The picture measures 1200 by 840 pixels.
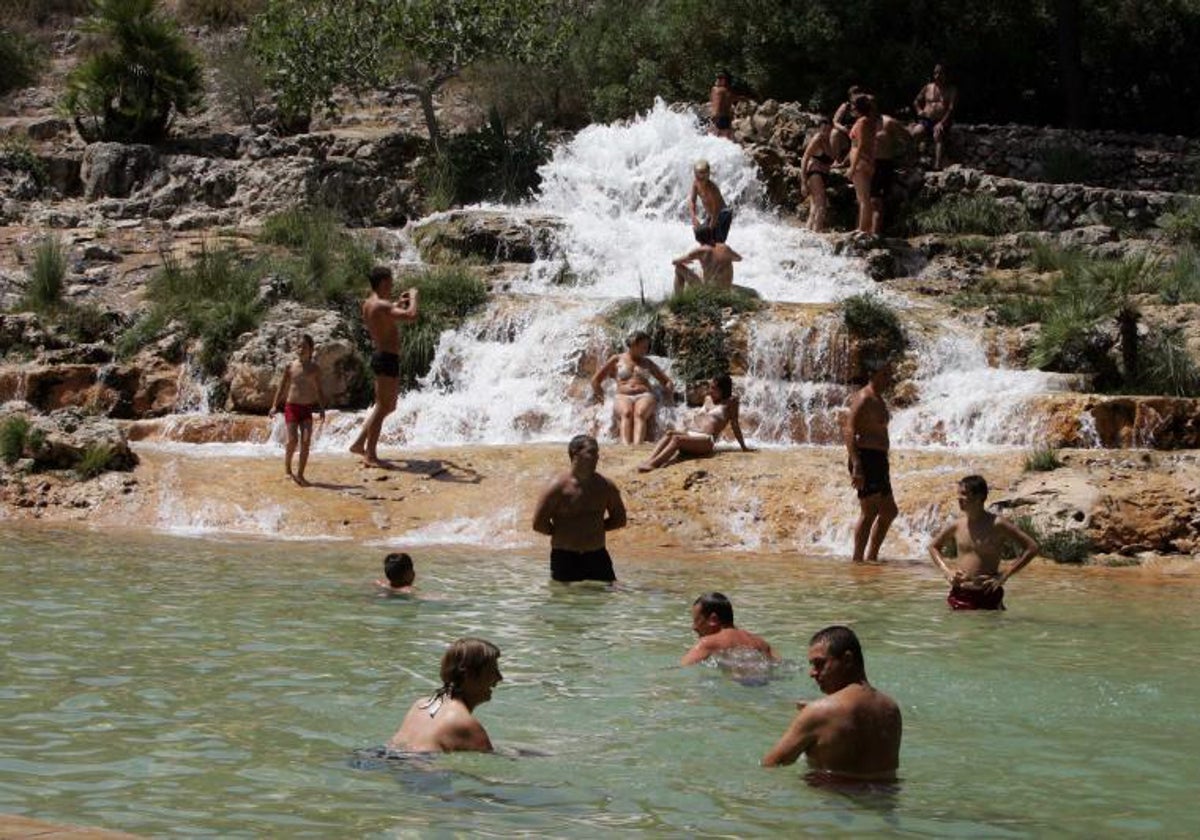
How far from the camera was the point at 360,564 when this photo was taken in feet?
40.6

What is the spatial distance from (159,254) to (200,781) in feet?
58.6

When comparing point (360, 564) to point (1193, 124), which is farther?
point (1193, 124)

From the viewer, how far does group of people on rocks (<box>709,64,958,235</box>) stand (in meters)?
24.1

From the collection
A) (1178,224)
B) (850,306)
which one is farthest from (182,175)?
(1178,224)

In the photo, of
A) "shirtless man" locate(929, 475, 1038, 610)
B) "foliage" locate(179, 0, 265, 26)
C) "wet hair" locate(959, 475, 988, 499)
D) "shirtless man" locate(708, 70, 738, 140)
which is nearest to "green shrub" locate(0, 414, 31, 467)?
"shirtless man" locate(929, 475, 1038, 610)

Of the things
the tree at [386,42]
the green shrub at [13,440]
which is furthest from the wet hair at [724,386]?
the tree at [386,42]

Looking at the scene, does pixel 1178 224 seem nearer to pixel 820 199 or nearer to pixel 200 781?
pixel 820 199

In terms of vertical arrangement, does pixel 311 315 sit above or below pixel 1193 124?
below

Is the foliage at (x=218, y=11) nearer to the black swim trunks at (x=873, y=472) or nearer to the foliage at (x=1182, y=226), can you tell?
the foliage at (x=1182, y=226)

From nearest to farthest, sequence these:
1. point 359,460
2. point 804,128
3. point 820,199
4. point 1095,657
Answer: point 1095,657
point 359,460
point 820,199
point 804,128

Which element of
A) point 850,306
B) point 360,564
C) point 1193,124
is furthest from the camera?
point 1193,124

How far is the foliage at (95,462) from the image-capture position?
50.1ft

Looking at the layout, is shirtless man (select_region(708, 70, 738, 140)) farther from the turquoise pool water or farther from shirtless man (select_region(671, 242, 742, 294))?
the turquoise pool water

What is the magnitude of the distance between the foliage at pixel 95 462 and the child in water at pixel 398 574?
567 centimetres
